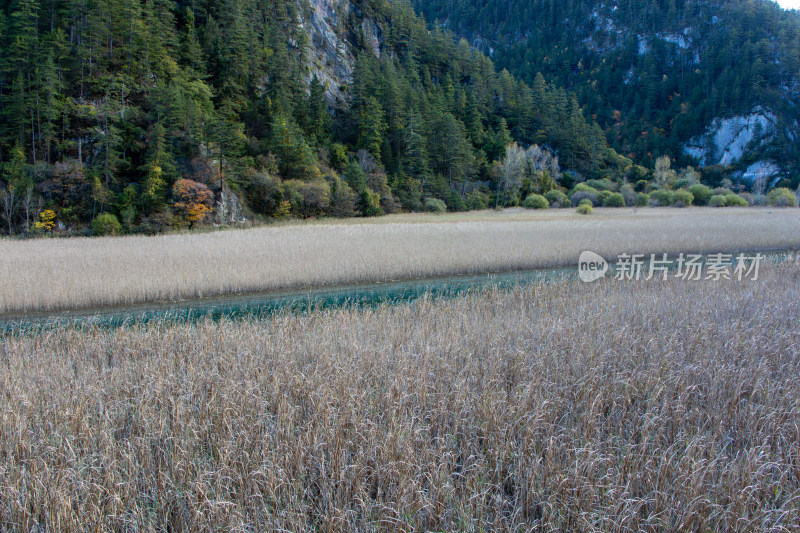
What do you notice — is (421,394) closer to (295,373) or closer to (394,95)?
(295,373)

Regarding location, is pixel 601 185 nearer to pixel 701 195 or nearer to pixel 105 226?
pixel 701 195

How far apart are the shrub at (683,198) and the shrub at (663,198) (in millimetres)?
292

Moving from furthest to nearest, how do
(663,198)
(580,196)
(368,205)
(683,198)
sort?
(580,196), (663,198), (683,198), (368,205)

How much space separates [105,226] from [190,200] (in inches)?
195

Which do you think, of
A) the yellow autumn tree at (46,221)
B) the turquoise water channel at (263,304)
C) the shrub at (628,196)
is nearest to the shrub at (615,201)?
the shrub at (628,196)

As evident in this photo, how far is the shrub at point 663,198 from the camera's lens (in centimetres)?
4722

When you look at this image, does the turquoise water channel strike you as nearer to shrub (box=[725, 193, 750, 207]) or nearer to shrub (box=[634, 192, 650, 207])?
shrub (box=[634, 192, 650, 207])

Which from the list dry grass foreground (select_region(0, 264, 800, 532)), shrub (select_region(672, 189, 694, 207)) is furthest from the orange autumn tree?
shrub (select_region(672, 189, 694, 207))

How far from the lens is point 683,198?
1833 inches

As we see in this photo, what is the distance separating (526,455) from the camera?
3627mm

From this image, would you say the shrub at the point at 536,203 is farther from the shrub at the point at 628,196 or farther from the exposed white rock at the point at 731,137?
the exposed white rock at the point at 731,137

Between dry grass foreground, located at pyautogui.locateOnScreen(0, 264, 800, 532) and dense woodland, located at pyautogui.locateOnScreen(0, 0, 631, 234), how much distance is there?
26.0m

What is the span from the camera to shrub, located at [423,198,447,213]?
45.4 m

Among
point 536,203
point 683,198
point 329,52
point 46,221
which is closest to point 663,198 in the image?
point 683,198
